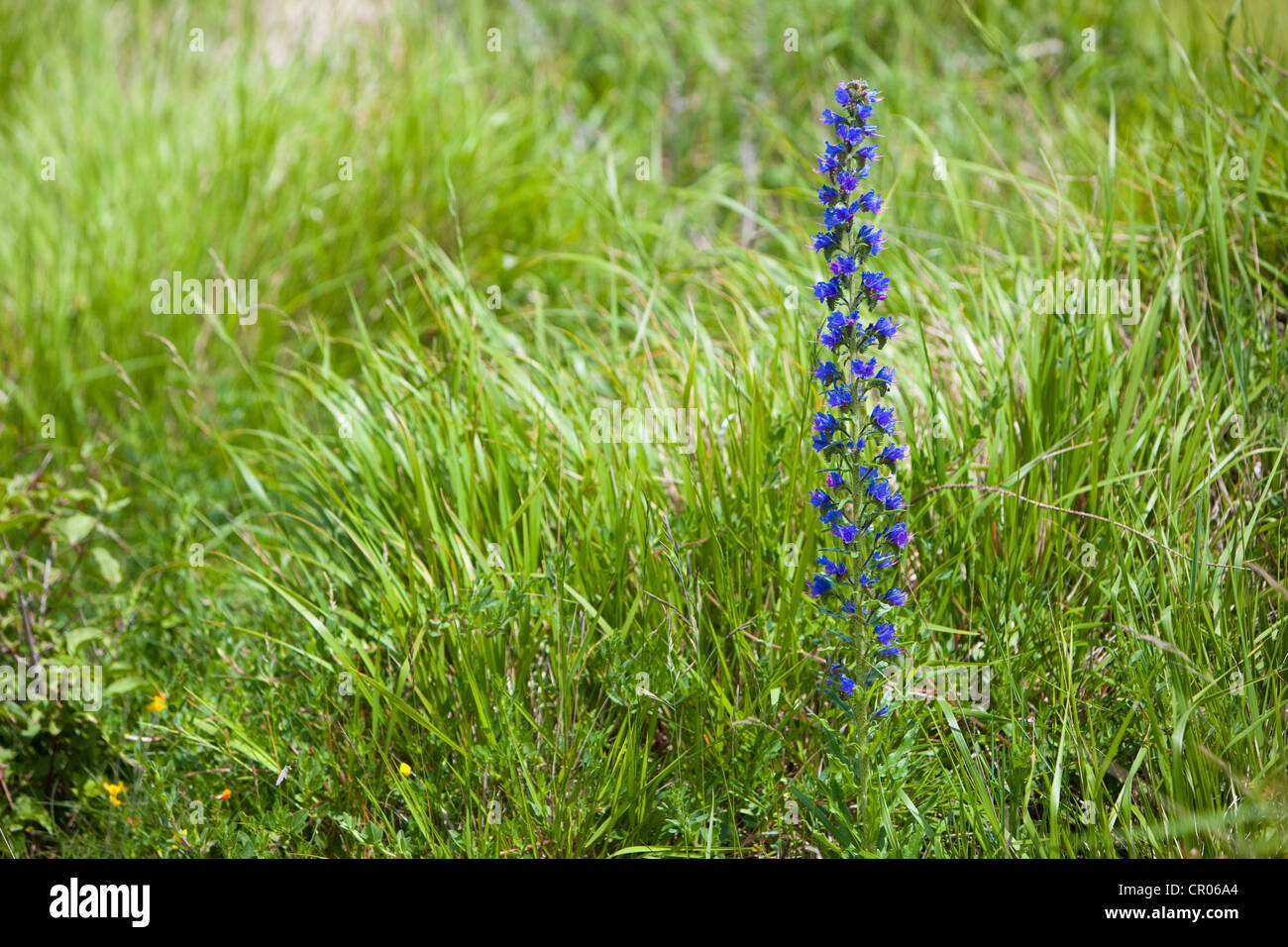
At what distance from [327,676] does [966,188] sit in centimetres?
342

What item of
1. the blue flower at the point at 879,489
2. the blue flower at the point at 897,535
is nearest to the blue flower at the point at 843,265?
the blue flower at the point at 879,489

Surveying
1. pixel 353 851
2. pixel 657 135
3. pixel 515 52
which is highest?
pixel 515 52

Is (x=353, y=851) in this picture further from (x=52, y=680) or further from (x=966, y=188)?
(x=966, y=188)

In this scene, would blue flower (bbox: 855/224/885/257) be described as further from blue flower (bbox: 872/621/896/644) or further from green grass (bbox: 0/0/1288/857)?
blue flower (bbox: 872/621/896/644)

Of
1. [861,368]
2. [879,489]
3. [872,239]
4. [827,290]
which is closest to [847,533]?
[879,489]

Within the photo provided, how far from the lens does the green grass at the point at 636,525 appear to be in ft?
7.80

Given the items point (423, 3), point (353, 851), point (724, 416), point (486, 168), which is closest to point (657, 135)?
point (486, 168)

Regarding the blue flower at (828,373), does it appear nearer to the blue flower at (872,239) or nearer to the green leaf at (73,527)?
the blue flower at (872,239)

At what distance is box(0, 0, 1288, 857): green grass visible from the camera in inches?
93.6

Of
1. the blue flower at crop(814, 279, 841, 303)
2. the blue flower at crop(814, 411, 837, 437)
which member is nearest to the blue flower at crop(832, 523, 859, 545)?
the blue flower at crop(814, 411, 837, 437)

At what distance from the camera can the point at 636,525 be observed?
2.68m

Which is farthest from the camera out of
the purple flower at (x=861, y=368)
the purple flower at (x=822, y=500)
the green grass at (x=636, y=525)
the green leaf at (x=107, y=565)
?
the green leaf at (x=107, y=565)

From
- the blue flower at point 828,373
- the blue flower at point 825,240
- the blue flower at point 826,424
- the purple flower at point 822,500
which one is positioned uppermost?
the blue flower at point 825,240

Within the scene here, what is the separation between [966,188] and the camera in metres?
4.64
